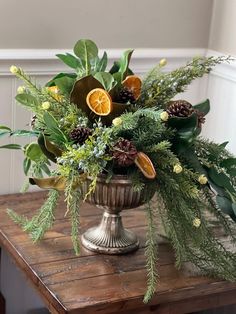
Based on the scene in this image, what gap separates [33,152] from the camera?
1.38 metres

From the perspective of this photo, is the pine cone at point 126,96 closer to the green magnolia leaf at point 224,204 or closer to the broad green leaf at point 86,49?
the broad green leaf at point 86,49

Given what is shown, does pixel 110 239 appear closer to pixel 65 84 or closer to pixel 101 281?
pixel 101 281

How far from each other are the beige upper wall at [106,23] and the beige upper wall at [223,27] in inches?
0.8

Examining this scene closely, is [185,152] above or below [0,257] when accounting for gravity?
above

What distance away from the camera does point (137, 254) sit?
57.3 inches

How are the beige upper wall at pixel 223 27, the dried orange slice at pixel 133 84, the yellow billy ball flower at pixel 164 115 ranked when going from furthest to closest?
the beige upper wall at pixel 223 27
the dried orange slice at pixel 133 84
the yellow billy ball flower at pixel 164 115

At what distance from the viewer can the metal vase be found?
1.34 metres

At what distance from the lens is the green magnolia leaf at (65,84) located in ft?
4.47

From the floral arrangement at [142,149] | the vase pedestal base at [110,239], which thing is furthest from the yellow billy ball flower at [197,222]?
the vase pedestal base at [110,239]

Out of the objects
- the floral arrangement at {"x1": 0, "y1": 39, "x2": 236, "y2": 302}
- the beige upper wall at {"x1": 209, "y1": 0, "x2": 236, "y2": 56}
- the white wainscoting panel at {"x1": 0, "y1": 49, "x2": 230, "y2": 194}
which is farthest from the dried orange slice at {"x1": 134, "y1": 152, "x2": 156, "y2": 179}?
the beige upper wall at {"x1": 209, "y1": 0, "x2": 236, "y2": 56}

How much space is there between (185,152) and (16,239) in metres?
0.43

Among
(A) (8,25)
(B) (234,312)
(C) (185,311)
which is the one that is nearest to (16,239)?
(C) (185,311)

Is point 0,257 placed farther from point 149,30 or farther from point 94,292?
point 149,30

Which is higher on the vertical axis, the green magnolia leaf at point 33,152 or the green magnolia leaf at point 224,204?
the green magnolia leaf at point 33,152
